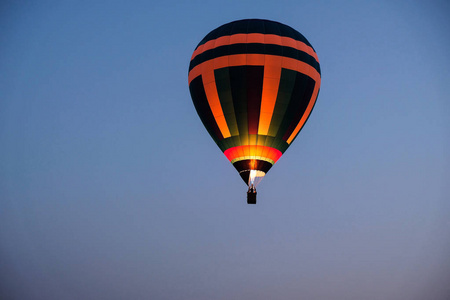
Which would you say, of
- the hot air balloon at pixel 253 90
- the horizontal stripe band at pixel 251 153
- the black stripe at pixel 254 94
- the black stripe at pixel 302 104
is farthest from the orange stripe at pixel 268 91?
the black stripe at pixel 302 104

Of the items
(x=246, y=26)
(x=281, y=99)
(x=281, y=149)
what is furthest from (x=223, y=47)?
(x=281, y=149)

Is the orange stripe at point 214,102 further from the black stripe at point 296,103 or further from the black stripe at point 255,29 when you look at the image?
the black stripe at point 296,103

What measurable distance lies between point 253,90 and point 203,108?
2.32 meters

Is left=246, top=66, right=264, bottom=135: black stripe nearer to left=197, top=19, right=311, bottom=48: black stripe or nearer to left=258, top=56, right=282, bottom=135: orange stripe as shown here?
left=258, top=56, right=282, bottom=135: orange stripe

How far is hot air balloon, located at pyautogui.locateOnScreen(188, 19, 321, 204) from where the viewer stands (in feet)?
80.2

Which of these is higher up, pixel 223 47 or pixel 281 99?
pixel 223 47

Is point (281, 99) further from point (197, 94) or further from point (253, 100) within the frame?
point (197, 94)

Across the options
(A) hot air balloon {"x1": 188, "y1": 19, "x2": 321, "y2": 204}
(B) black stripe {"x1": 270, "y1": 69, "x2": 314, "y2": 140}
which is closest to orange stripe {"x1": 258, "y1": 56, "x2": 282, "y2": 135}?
(A) hot air balloon {"x1": 188, "y1": 19, "x2": 321, "y2": 204}

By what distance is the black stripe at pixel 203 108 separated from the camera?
82.7ft

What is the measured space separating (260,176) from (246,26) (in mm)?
6106

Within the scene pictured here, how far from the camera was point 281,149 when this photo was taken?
25266 mm

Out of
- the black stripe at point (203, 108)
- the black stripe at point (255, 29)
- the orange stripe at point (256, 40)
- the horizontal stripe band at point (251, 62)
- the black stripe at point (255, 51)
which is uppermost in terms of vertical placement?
the black stripe at point (255, 29)

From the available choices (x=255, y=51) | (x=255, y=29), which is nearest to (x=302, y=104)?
(x=255, y=51)

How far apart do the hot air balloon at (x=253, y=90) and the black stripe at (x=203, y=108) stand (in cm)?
4
